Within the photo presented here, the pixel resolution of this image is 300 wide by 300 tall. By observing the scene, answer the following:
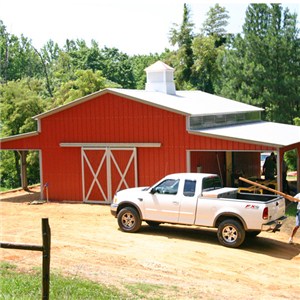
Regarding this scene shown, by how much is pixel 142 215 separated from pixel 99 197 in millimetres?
6463

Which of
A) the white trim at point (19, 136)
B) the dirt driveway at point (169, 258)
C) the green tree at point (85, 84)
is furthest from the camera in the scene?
the green tree at point (85, 84)

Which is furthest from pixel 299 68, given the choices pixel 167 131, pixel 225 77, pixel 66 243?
pixel 66 243

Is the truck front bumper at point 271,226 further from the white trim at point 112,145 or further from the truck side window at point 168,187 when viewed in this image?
the white trim at point 112,145

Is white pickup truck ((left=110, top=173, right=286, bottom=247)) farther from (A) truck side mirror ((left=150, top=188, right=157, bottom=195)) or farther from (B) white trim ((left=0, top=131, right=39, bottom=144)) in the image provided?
(B) white trim ((left=0, top=131, right=39, bottom=144))

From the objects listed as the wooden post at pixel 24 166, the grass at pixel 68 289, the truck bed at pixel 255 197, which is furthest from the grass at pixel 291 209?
the wooden post at pixel 24 166

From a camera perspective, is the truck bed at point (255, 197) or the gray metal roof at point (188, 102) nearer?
the truck bed at point (255, 197)

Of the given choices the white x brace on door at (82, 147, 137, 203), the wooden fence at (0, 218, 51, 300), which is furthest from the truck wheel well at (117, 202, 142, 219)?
the wooden fence at (0, 218, 51, 300)

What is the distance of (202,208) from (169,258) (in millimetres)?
2009

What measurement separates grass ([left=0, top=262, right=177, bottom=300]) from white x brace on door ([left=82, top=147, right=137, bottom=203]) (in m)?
10.6

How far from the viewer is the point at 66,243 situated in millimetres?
14922

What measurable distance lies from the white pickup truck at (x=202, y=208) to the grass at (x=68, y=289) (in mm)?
4028

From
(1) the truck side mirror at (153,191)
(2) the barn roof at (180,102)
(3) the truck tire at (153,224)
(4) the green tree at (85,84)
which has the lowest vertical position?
(3) the truck tire at (153,224)

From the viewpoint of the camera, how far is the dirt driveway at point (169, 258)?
11344 millimetres

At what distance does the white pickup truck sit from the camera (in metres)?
14.2
